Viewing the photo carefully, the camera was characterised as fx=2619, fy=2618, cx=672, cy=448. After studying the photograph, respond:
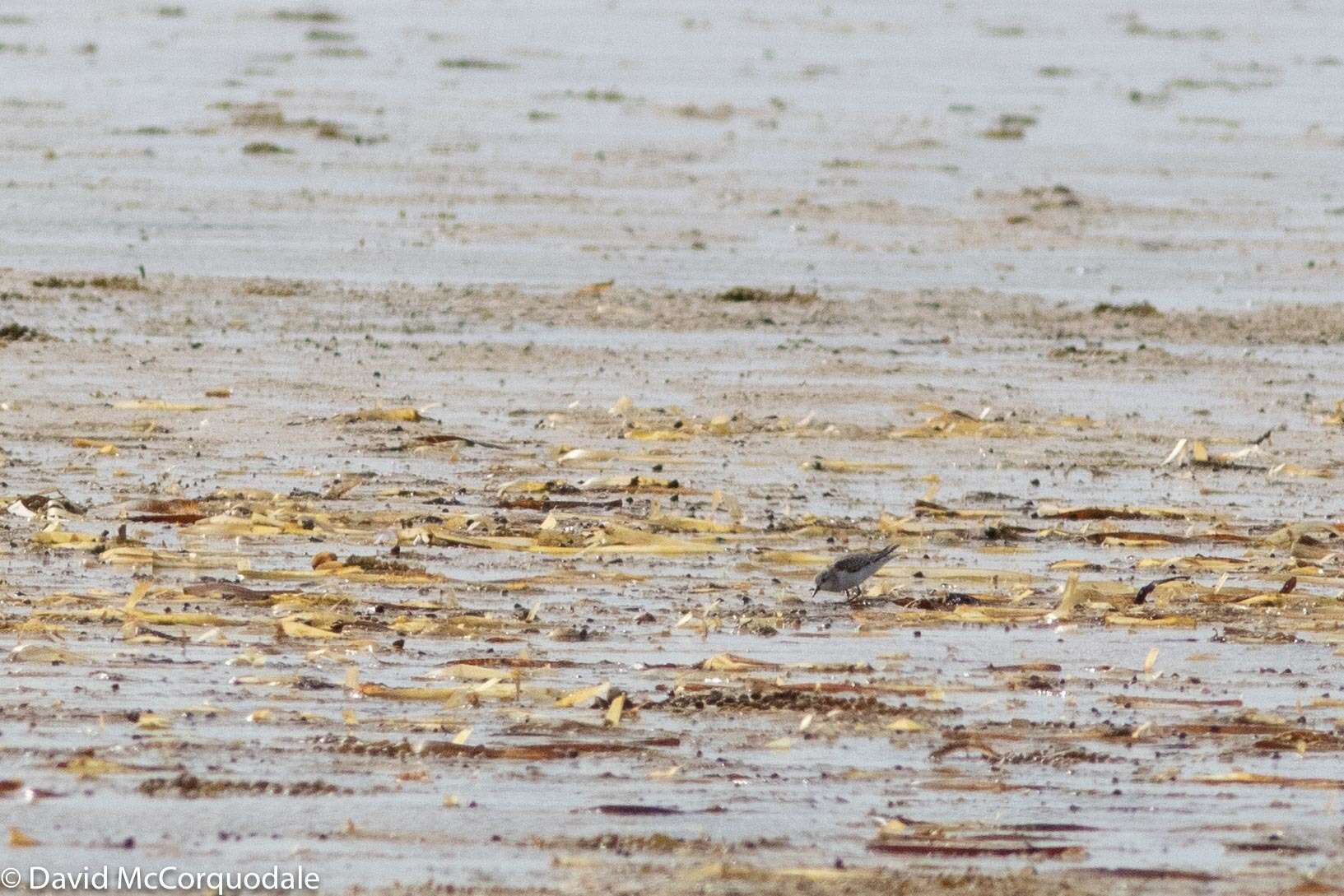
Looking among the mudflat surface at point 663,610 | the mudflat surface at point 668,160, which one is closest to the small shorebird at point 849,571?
the mudflat surface at point 663,610

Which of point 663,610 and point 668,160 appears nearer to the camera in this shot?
point 663,610

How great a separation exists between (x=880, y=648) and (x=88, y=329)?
8.07 m

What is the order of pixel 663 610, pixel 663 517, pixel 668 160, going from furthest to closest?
pixel 668 160 < pixel 663 517 < pixel 663 610

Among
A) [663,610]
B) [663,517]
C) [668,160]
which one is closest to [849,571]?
[663,610]

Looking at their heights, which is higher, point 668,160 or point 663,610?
point 663,610

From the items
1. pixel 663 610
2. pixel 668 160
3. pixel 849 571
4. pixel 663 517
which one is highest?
pixel 849 571

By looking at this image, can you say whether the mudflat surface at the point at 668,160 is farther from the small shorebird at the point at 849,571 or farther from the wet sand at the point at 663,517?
the small shorebird at the point at 849,571

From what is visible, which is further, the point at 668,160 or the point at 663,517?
the point at 668,160

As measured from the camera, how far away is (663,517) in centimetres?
991

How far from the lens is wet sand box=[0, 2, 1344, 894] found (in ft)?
20.2

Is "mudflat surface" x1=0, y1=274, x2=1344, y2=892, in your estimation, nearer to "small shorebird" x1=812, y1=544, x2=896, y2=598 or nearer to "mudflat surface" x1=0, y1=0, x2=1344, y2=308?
"small shorebird" x1=812, y1=544, x2=896, y2=598

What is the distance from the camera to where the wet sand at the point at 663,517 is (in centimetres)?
616

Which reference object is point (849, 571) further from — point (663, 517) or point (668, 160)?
point (668, 160)

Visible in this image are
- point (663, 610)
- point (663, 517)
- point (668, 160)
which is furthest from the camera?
point (668, 160)
